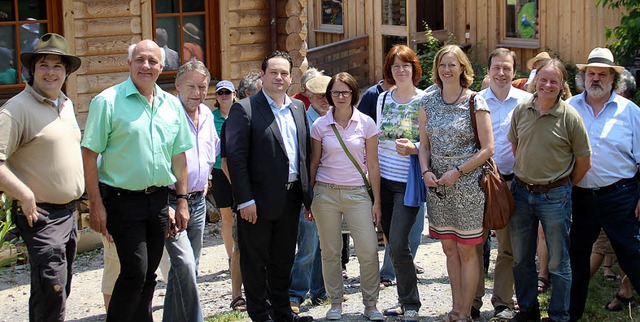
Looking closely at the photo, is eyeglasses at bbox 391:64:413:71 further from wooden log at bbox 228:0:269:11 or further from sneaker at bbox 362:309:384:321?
wooden log at bbox 228:0:269:11

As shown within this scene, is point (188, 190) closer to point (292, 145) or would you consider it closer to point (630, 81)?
point (292, 145)

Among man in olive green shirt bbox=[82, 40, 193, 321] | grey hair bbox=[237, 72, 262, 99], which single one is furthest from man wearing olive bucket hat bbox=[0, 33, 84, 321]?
grey hair bbox=[237, 72, 262, 99]

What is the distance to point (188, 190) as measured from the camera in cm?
623

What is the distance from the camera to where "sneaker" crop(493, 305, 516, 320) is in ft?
22.0

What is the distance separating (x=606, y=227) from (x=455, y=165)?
122 cm

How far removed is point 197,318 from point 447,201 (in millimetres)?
1880

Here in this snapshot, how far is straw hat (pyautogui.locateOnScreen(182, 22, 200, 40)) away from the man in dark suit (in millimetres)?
4709

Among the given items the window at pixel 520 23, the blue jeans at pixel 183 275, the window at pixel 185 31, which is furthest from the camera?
the window at pixel 520 23

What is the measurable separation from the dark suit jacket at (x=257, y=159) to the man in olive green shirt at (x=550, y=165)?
1636 millimetres

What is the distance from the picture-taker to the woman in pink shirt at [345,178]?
6.61 meters

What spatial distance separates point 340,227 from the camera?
672cm

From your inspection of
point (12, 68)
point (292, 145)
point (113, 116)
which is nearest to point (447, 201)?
point (292, 145)

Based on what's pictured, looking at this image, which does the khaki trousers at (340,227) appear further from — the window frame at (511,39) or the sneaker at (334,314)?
the window frame at (511,39)

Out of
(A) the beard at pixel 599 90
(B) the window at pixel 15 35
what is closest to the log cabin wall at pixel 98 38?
(B) the window at pixel 15 35
